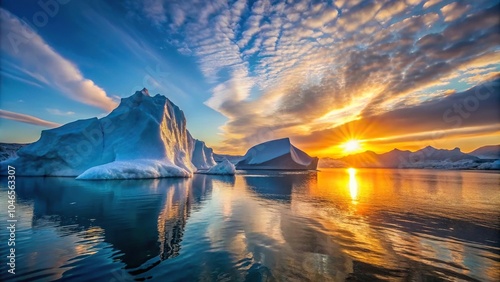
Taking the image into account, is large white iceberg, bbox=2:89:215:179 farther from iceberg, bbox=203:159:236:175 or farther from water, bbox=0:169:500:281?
water, bbox=0:169:500:281

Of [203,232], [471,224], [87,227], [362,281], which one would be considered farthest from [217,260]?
[471,224]

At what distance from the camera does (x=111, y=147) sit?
3919 cm

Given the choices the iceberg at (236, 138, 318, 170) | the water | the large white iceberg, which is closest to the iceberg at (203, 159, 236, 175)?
the large white iceberg

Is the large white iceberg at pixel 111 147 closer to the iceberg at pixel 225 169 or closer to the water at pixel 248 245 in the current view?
the iceberg at pixel 225 169

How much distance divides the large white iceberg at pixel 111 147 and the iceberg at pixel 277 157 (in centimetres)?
4899

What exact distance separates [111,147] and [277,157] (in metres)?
58.0

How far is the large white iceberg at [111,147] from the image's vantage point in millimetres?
36406

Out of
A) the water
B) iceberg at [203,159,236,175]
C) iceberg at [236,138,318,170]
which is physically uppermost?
iceberg at [236,138,318,170]

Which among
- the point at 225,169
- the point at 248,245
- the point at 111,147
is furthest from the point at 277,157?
the point at 248,245

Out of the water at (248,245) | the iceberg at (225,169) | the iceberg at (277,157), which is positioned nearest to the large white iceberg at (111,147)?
the iceberg at (225,169)

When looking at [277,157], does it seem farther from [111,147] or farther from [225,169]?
[111,147]

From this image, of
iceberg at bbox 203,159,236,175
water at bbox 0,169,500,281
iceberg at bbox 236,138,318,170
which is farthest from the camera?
iceberg at bbox 236,138,318,170

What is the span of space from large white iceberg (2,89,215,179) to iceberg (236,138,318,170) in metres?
49.0

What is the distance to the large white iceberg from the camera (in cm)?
3641
